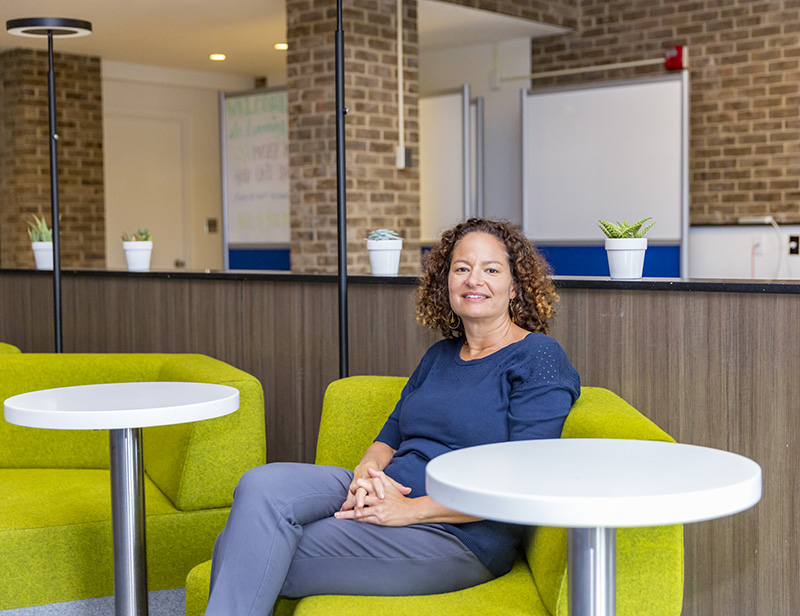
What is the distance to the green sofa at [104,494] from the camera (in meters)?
2.58

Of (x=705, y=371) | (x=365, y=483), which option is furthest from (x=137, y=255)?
(x=705, y=371)

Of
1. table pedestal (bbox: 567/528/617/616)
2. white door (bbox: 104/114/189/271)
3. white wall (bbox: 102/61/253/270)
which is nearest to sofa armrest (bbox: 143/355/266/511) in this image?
table pedestal (bbox: 567/528/617/616)

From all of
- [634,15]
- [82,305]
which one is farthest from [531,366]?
[634,15]

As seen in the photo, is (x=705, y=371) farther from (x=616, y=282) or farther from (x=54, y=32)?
(x=54, y=32)

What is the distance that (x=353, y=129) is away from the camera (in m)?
5.33

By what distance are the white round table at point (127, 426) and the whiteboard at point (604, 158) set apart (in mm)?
3987

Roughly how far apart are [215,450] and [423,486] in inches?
35.9

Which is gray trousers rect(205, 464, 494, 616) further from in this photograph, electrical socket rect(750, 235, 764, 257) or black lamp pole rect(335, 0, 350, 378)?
electrical socket rect(750, 235, 764, 257)

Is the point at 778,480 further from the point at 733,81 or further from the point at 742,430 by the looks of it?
the point at 733,81

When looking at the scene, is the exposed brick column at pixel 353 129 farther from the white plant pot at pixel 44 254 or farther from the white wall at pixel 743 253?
the white wall at pixel 743 253

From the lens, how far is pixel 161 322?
4113mm

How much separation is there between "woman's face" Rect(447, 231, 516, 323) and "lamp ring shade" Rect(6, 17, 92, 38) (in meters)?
2.20

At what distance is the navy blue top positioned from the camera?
6.46 feet

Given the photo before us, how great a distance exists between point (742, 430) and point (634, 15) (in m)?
4.74
